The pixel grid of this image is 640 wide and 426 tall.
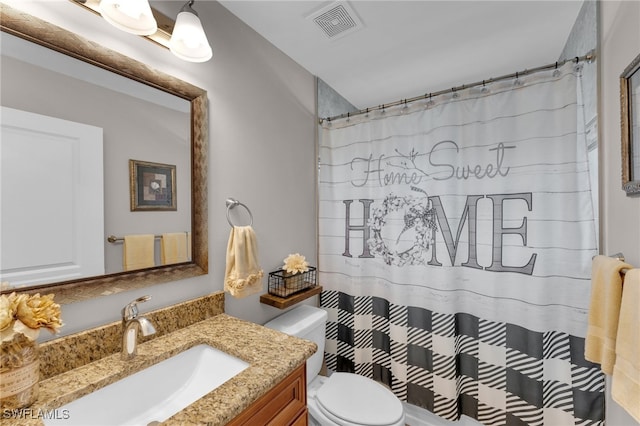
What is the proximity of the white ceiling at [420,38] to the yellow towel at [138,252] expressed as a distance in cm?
118

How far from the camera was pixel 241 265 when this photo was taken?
1260mm

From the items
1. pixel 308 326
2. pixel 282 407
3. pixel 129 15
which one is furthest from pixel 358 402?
pixel 129 15

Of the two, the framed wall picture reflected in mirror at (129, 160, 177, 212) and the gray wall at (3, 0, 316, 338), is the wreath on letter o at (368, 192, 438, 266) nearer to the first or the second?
the gray wall at (3, 0, 316, 338)

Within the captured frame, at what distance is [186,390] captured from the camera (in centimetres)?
98

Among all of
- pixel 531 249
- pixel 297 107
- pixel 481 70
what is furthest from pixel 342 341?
pixel 481 70

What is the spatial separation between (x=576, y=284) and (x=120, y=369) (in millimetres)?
A: 1877

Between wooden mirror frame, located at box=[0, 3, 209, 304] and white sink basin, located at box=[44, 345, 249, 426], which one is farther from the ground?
wooden mirror frame, located at box=[0, 3, 209, 304]

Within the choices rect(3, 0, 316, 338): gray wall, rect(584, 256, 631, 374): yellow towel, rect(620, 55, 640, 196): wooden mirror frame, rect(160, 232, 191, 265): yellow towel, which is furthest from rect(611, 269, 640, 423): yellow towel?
rect(160, 232, 191, 265): yellow towel

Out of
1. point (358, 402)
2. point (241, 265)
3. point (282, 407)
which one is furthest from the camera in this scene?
point (358, 402)

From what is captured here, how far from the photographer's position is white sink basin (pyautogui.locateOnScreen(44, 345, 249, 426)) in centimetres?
78

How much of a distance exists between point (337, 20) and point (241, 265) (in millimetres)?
1342

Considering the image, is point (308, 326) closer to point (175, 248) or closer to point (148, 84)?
point (175, 248)

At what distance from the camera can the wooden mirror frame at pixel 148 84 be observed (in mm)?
795

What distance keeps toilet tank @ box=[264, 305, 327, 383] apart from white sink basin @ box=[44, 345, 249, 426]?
1.63 ft
